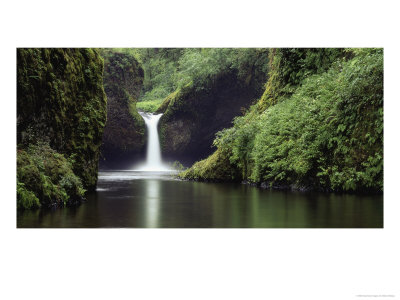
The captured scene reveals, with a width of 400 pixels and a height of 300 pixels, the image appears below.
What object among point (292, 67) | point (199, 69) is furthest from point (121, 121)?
point (292, 67)

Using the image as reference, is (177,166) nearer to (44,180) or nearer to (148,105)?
(148,105)

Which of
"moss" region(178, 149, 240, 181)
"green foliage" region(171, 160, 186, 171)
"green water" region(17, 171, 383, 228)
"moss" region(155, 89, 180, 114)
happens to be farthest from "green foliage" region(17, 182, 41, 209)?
"moss" region(155, 89, 180, 114)

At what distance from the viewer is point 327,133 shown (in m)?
11.2

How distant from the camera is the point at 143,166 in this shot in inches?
1005

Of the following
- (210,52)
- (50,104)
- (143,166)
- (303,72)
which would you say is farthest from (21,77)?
(143,166)

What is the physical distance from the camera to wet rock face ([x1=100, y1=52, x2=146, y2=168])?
2543 centimetres

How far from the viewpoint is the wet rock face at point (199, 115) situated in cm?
2572

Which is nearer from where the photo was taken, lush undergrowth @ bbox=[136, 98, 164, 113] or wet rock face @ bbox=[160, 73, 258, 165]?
lush undergrowth @ bbox=[136, 98, 164, 113]

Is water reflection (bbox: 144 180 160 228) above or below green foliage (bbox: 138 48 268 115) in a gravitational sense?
below

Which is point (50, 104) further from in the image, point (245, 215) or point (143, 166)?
point (143, 166)

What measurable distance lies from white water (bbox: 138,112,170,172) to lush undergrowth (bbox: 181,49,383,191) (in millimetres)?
10321

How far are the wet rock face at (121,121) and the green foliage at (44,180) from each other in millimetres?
15377

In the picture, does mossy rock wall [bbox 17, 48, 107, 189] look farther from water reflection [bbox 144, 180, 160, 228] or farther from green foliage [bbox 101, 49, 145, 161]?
green foliage [bbox 101, 49, 145, 161]

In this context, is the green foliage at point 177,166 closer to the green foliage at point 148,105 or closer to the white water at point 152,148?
the white water at point 152,148
